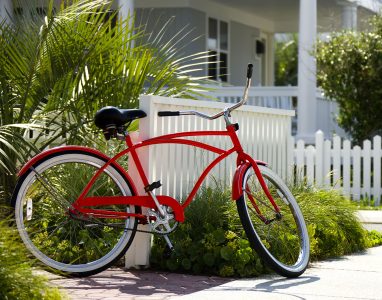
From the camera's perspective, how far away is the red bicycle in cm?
611

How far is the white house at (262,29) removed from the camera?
17016mm

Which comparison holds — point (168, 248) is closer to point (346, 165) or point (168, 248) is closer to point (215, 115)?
point (215, 115)

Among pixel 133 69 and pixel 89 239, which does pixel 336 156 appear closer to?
pixel 133 69

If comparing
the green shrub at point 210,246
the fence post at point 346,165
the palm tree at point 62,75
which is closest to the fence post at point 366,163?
the fence post at point 346,165

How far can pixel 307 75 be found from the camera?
17.0 meters

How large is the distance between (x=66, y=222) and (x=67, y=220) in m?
0.11

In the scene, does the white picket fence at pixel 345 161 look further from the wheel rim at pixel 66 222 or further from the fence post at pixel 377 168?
the wheel rim at pixel 66 222

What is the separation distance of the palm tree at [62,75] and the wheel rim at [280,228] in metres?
1.64

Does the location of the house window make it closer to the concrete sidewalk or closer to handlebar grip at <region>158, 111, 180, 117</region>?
handlebar grip at <region>158, 111, 180, 117</region>

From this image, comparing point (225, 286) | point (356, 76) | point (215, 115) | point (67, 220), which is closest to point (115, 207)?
point (67, 220)

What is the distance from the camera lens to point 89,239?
655 cm

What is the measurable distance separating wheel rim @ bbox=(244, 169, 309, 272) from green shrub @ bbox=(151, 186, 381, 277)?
158 mm

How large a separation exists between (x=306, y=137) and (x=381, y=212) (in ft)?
16.8

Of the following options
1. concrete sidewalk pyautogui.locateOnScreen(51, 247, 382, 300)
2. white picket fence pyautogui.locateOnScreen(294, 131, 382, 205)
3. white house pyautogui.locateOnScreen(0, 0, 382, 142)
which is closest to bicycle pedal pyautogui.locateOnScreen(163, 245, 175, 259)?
concrete sidewalk pyautogui.locateOnScreen(51, 247, 382, 300)
